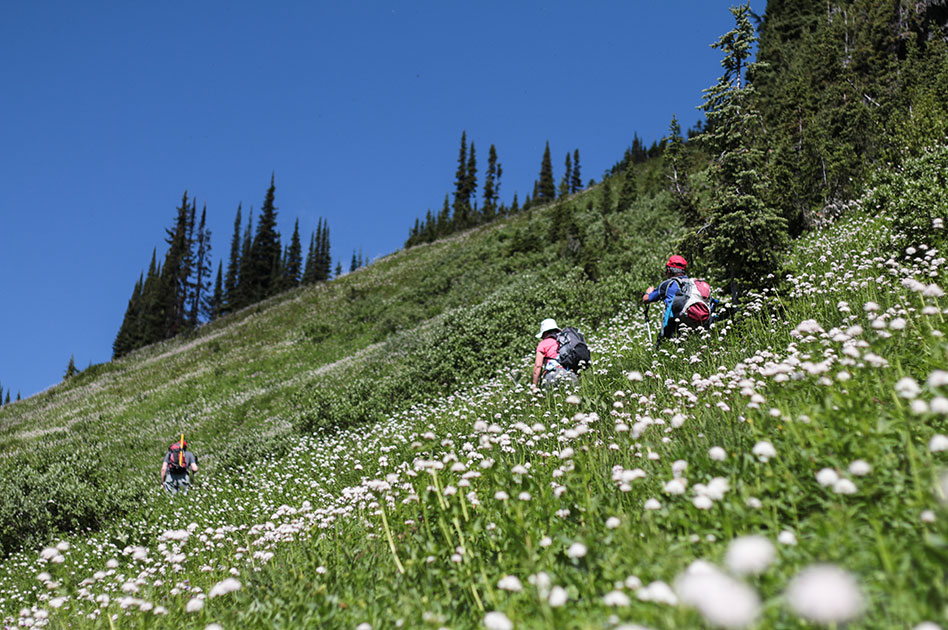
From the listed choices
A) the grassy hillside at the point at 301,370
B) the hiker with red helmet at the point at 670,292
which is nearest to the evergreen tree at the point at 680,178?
the grassy hillside at the point at 301,370

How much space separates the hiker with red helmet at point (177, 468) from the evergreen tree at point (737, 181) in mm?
12942

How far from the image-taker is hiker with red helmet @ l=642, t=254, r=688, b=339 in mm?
7898

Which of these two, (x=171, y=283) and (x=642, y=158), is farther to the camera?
(x=642, y=158)

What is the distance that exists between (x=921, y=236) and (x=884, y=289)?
108 inches

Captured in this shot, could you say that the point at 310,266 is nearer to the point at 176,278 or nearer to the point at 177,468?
the point at 176,278

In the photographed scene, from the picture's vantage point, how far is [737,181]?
30.7 feet

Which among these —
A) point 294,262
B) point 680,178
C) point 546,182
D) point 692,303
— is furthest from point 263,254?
point 692,303

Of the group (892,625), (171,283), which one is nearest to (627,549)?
(892,625)

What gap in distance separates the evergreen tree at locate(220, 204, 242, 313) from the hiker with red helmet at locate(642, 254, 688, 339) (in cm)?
7777

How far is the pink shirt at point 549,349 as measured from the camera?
27.1 feet

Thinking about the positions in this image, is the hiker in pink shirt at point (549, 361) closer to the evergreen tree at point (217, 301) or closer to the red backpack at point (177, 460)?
the red backpack at point (177, 460)

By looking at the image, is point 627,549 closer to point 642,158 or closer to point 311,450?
point 311,450

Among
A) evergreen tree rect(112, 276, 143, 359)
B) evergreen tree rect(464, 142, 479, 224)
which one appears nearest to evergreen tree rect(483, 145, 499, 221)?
evergreen tree rect(464, 142, 479, 224)

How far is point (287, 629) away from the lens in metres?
2.88
